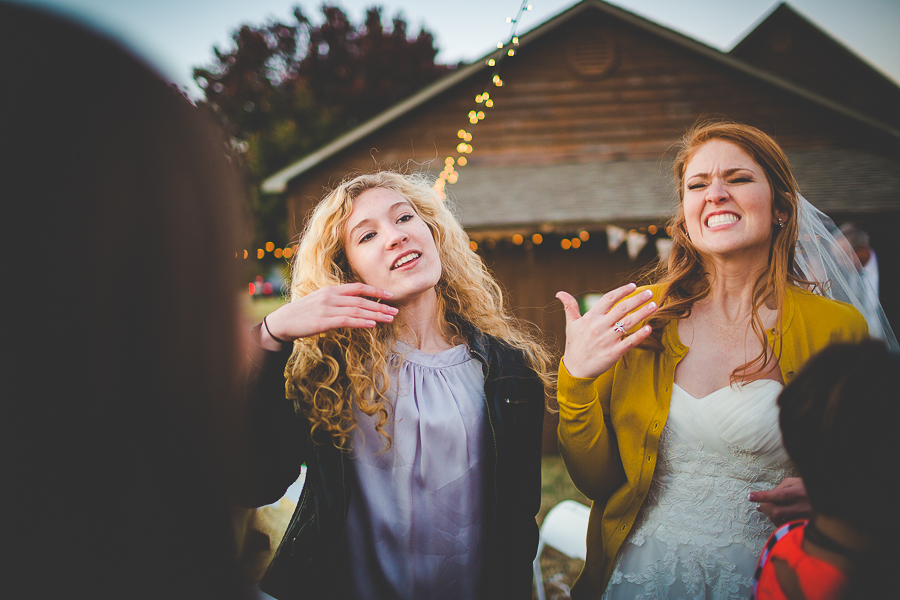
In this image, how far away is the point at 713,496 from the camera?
166 centimetres

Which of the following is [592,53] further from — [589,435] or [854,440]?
[854,440]

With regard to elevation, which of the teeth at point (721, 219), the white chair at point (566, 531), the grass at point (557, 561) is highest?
the teeth at point (721, 219)

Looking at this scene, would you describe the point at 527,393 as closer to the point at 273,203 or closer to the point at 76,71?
the point at 76,71

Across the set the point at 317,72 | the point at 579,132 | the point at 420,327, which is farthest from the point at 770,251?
the point at 317,72

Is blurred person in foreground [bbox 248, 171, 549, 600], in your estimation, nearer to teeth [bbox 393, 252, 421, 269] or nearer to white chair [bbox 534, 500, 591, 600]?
teeth [bbox 393, 252, 421, 269]

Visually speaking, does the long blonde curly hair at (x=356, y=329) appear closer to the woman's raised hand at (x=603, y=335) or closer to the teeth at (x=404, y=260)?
the teeth at (x=404, y=260)

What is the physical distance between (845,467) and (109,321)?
5.00 ft

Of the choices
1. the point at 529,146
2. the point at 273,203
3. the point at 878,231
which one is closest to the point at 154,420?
the point at 529,146

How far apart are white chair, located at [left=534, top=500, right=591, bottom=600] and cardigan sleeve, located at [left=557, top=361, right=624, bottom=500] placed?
1.26m

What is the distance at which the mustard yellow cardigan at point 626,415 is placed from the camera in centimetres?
161

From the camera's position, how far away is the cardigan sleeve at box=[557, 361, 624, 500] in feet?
5.27

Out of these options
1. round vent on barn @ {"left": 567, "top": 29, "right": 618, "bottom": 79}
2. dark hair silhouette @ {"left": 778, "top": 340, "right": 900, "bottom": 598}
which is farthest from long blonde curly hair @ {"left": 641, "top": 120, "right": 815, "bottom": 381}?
round vent on barn @ {"left": 567, "top": 29, "right": 618, "bottom": 79}

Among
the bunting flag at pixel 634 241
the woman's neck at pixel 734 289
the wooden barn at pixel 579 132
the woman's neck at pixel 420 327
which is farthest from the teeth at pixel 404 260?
the bunting flag at pixel 634 241

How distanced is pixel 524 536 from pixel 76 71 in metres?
1.87
